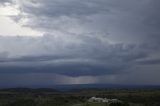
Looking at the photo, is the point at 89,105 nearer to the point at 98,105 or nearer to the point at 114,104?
the point at 98,105

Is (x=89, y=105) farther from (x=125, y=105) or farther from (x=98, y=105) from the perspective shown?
(x=125, y=105)

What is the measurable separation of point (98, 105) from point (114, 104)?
11.8 m

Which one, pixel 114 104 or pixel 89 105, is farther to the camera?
pixel 89 105

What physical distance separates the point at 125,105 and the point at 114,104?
27.1 ft

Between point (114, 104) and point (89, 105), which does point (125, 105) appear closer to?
point (114, 104)

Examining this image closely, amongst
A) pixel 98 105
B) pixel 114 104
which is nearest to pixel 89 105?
pixel 98 105

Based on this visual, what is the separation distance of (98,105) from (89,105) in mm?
6436

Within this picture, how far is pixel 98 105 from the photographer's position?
17975cm

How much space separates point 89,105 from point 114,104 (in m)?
18.2

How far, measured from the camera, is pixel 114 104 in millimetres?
170750

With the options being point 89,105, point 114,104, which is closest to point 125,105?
point 114,104

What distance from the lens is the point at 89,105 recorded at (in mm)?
184250

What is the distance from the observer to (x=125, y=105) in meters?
176
